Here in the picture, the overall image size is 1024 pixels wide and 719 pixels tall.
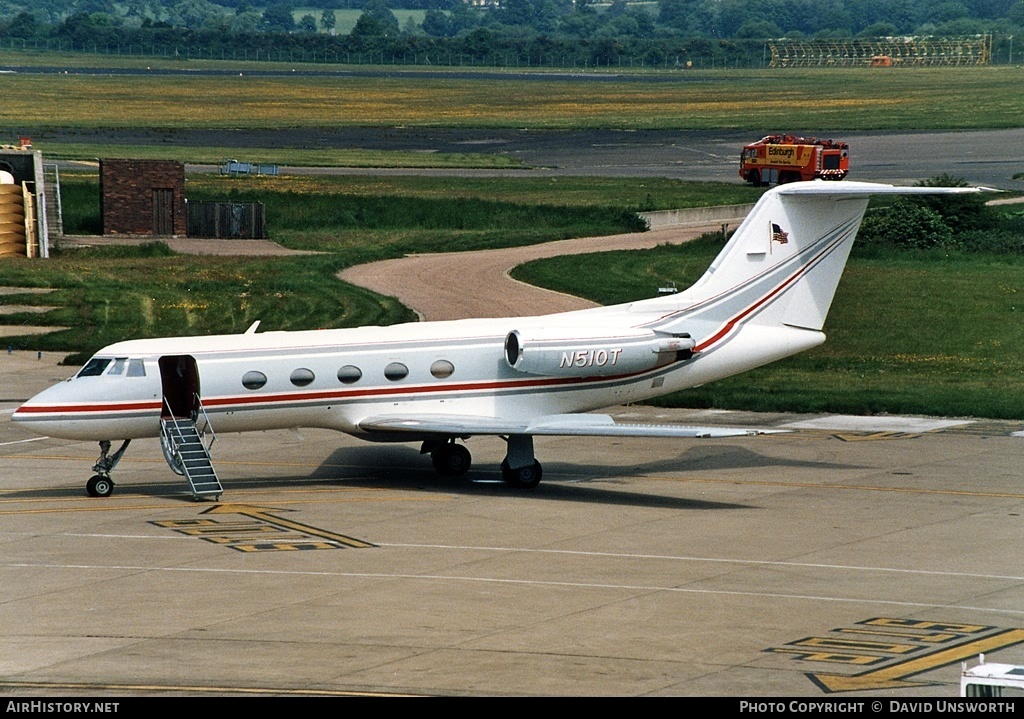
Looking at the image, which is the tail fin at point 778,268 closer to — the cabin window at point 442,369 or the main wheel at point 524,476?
the main wheel at point 524,476

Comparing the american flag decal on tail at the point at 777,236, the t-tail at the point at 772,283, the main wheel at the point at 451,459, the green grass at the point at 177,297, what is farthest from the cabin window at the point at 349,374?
the green grass at the point at 177,297

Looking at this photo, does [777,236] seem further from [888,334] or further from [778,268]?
[888,334]

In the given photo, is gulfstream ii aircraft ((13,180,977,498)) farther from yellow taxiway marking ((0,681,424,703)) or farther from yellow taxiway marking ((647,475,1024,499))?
yellow taxiway marking ((0,681,424,703))

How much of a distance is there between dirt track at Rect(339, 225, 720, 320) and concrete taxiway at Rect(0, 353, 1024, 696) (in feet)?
49.9

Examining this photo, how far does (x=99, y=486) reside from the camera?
92.6ft

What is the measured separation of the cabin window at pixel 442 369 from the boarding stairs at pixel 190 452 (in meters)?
4.55

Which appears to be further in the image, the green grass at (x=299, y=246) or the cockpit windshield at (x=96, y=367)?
the green grass at (x=299, y=246)

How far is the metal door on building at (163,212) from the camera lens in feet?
229

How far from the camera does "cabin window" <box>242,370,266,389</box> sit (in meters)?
28.3

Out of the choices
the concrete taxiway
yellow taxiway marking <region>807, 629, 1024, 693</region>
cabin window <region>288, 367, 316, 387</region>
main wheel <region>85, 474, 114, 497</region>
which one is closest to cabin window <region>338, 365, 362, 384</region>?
cabin window <region>288, 367, 316, 387</region>

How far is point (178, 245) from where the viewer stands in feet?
221

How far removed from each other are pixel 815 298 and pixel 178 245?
41712mm

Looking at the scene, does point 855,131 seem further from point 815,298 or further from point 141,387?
point 141,387

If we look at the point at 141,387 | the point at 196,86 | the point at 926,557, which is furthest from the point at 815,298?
the point at 196,86
